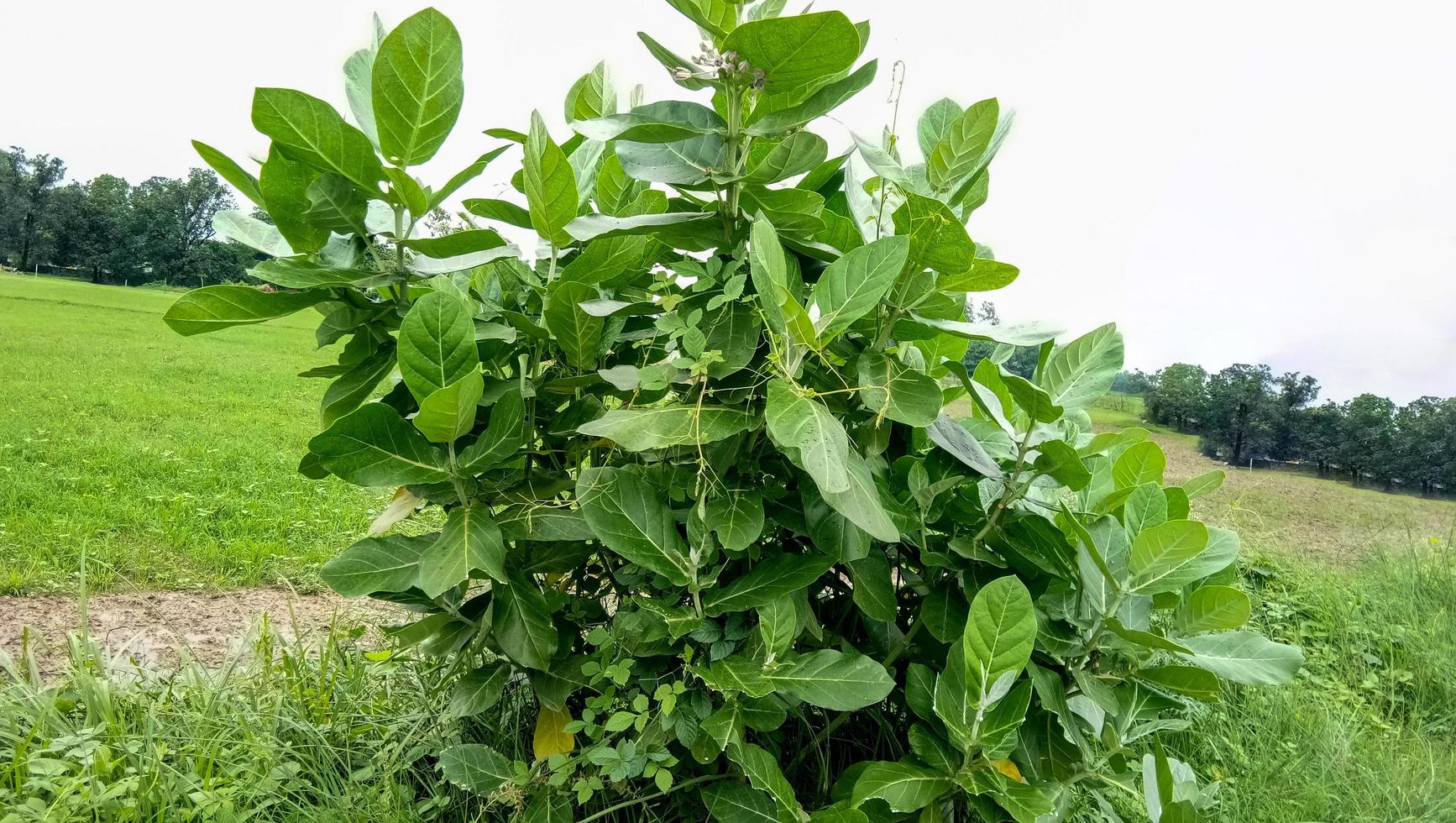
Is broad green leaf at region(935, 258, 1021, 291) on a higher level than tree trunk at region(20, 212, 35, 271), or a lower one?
lower

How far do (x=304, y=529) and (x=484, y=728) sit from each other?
224 centimetres

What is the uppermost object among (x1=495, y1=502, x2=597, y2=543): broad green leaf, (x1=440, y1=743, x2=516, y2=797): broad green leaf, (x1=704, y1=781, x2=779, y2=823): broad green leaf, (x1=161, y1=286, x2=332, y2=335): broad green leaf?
(x1=161, y1=286, x2=332, y2=335): broad green leaf

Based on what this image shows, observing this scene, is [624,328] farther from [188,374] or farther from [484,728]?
[188,374]

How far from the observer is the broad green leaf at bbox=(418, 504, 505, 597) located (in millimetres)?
728

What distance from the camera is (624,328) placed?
0.97m

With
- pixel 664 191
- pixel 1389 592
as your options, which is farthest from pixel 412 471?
pixel 1389 592

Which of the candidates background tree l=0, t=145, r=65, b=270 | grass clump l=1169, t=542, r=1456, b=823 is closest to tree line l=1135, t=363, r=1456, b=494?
grass clump l=1169, t=542, r=1456, b=823

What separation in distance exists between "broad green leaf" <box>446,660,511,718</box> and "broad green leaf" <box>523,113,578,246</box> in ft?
1.83

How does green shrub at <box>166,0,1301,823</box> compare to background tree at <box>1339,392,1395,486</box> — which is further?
background tree at <box>1339,392,1395,486</box>

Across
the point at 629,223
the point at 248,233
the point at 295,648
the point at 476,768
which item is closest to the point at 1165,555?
the point at 629,223

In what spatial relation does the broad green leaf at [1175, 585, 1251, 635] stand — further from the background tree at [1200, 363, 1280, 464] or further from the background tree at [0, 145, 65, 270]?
the background tree at [0, 145, 65, 270]

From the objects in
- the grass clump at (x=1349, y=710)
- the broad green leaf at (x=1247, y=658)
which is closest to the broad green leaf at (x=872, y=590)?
the broad green leaf at (x=1247, y=658)

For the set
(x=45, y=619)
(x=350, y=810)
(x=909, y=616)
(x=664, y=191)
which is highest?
(x=664, y=191)

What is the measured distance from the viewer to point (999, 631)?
721 mm
